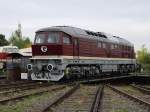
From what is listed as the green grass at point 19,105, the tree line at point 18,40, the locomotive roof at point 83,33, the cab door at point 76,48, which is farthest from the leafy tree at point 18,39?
the green grass at point 19,105

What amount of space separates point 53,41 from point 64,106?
497 inches

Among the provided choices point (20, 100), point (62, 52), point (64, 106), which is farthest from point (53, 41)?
point (64, 106)

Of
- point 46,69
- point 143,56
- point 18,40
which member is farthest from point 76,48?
point 18,40

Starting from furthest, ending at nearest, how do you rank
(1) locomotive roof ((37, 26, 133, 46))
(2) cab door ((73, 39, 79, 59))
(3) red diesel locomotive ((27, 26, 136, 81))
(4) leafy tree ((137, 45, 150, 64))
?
1. (4) leafy tree ((137, 45, 150, 64))
2. (2) cab door ((73, 39, 79, 59))
3. (1) locomotive roof ((37, 26, 133, 46))
4. (3) red diesel locomotive ((27, 26, 136, 81))

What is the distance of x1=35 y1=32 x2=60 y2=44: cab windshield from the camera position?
84.5 ft

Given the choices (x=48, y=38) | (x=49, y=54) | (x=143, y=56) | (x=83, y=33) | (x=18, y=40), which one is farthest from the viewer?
(x=18, y=40)

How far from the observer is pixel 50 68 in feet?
83.0

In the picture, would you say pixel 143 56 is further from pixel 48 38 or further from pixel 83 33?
pixel 48 38

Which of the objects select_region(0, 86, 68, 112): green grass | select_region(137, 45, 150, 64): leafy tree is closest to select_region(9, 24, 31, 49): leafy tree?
select_region(137, 45, 150, 64): leafy tree

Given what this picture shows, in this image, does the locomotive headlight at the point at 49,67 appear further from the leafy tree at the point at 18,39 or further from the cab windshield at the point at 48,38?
the leafy tree at the point at 18,39

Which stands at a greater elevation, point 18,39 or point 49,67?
point 18,39

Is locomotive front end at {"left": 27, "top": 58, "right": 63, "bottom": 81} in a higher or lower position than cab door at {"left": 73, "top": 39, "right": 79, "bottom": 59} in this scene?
lower

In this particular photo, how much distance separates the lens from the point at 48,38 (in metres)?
26.0

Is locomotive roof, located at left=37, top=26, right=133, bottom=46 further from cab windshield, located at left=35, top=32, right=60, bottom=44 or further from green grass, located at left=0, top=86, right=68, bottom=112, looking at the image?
green grass, located at left=0, top=86, right=68, bottom=112
